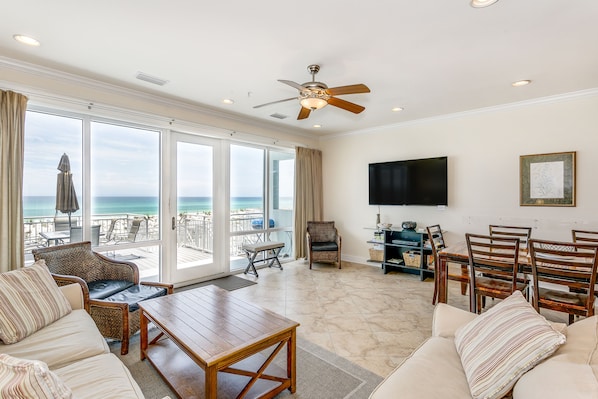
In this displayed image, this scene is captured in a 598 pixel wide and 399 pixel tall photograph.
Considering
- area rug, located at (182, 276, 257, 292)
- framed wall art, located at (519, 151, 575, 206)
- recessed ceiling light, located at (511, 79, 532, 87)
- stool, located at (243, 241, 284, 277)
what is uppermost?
recessed ceiling light, located at (511, 79, 532, 87)

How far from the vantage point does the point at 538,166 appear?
3.85m

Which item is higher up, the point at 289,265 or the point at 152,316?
the point at 152,316

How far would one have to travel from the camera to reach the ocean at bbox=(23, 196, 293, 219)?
312 centimetres

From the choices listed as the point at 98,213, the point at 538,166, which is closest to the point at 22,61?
the point at 98,213

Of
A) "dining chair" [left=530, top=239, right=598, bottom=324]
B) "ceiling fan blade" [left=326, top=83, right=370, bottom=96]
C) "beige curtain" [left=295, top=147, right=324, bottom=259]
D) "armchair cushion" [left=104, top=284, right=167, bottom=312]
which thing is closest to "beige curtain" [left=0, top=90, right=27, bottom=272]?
"armchair cushion" [left=104, top=284, right=167, bottom=312]

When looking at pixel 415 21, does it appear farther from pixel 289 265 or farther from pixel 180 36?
pixel 289 265

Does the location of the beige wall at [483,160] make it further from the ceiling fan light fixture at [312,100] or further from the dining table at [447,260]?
the ceiling fan light fixture at [312,100]

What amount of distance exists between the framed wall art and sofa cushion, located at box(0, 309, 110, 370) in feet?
16.3

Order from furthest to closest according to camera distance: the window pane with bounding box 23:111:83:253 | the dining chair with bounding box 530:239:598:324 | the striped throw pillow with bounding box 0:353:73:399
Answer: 1. the window pane with bounding box 23:111:83:253
2. the dining chair with bounding box 530:239:598:324
3. the striped throw pillow with bounding box 0:353:73:399

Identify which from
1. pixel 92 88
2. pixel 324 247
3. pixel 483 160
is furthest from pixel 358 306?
pixel 92 88

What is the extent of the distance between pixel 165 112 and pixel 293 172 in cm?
268

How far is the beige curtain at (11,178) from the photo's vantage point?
271cm

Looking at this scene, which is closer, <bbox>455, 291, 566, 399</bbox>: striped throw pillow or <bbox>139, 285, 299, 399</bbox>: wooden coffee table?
<bbox>455, 291, 566, 399</bbox>: striped throw pillow

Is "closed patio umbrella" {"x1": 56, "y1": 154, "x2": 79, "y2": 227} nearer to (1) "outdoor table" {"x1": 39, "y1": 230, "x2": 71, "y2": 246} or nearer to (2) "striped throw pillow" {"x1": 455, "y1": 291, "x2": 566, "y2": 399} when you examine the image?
(1) "outdoor table" {"x1": 39, "y1": 230, "x2": 71, "y2": 246}
